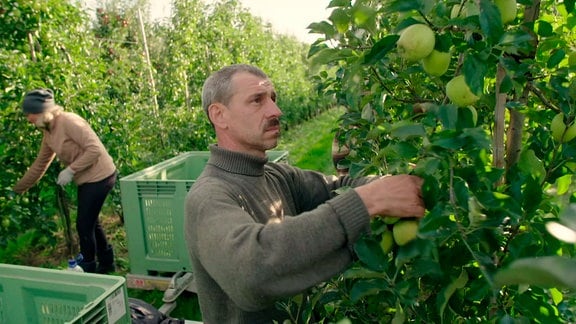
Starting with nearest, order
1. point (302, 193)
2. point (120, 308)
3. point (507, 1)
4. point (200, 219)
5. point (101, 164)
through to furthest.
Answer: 1. point (507, 1)
2. point (200, 219)
3. point (302, 193)
4. point (120, 308)
5. point (101, 164)

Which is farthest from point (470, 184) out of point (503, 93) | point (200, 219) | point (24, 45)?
point (24, 45)

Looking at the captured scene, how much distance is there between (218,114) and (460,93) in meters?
0.97

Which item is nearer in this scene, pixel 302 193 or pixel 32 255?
pixel 302 193

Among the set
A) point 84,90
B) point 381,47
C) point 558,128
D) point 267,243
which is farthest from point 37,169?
point 558,128

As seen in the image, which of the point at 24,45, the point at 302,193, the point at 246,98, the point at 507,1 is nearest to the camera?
the point at 507,1

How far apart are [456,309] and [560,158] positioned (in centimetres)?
37

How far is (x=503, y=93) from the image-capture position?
3.02 ft

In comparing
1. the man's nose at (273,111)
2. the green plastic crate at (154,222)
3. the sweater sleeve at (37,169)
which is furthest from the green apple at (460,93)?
the sweater sleeve at (37,169)

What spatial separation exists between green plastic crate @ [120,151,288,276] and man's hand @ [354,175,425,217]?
101 inches

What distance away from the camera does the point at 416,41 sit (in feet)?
2.59

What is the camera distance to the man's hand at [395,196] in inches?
35.8

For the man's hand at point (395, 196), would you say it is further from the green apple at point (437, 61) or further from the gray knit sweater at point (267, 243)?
the green apple at point (437, 61)

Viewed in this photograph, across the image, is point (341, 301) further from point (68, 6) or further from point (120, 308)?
point (68, 6)

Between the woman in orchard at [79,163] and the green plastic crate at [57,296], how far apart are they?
5.30 ft
